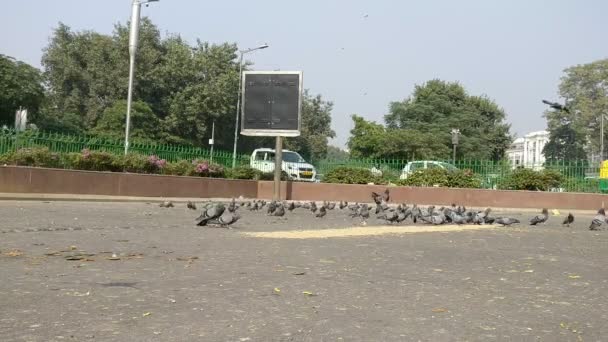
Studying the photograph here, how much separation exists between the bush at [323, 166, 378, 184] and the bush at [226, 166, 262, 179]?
2965 mm

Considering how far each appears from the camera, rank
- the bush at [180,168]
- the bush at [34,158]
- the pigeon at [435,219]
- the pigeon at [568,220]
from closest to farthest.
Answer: the pigeon at [435,219]
the pigeon at [568,220]
the bush at [34,158]
the bush at [180,168]

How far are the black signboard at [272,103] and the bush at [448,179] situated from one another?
4.95 meters

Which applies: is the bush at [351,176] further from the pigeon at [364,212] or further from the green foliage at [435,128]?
the green foliage at [435,128]

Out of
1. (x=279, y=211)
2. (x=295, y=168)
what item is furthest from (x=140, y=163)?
(x=279, y=211)

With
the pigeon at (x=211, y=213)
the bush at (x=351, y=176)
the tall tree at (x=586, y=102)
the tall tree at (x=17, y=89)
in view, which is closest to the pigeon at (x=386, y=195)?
the bush at (x=351, y=176)

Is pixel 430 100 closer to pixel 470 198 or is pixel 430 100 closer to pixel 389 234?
pixel 470 198

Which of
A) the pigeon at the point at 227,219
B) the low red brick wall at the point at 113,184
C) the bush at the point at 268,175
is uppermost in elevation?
the bush at the point at 268,175

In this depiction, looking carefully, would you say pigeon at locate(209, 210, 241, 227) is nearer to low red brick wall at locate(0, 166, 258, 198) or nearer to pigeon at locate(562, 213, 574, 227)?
pigeon at locate(562, 213, 574, 227)

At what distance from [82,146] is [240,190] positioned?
241 inches

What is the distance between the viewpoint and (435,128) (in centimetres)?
5794

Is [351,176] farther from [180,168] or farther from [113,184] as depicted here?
[113,184]

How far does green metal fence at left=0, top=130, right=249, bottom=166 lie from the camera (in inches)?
714

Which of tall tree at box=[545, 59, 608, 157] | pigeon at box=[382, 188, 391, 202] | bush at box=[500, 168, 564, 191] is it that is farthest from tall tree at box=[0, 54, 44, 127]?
tall tree at box=[545, 59, 608, 157]

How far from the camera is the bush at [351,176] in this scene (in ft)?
79.0
